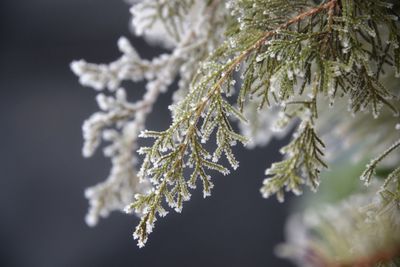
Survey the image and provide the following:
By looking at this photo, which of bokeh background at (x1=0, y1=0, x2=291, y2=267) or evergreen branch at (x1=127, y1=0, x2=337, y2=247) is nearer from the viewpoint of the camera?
evergreen branch at (x1=127, y1=0, x2=337, y2=247)

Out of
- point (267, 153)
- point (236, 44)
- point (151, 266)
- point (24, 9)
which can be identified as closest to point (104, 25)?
point (24, 9)

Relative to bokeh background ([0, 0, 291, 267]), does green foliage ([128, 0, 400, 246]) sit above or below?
below

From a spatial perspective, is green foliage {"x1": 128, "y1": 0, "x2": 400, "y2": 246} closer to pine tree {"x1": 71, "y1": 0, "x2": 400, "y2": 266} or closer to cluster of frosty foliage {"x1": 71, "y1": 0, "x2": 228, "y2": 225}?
pine tree {"x1": 71, "y1": 0, "x2": 400, "y2": 266}

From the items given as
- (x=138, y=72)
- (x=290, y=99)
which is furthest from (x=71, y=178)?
(x=290, y=99)

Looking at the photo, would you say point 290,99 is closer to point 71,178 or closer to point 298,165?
point 298,165

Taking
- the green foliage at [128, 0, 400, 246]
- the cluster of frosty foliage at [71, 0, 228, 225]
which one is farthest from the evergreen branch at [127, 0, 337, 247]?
the cluster of frosty foliage at [71, 0, 228, 225]

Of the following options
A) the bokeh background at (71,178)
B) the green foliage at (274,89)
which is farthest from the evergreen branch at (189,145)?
the bokeh background at (71,178)
